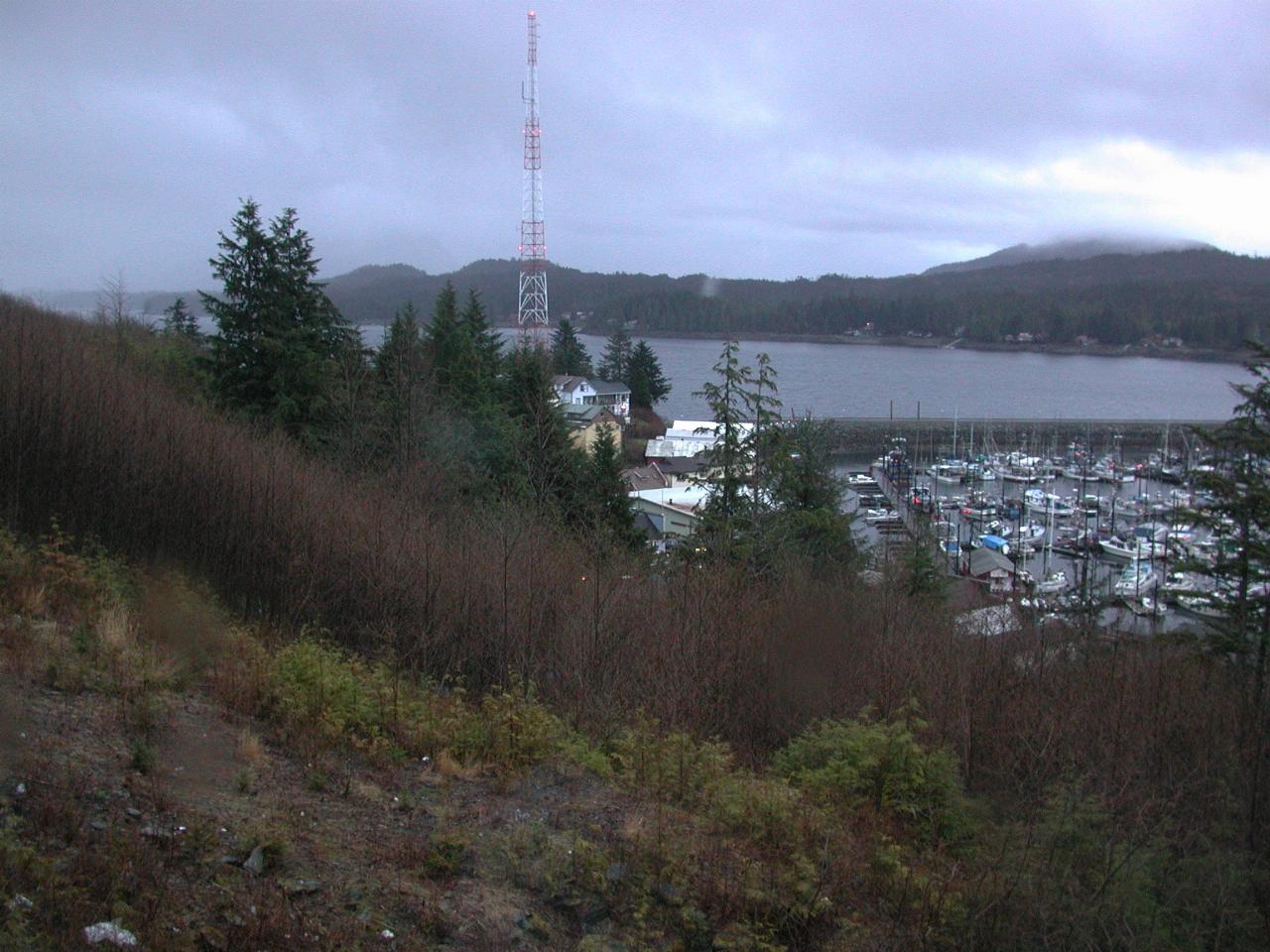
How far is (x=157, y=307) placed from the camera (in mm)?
37594

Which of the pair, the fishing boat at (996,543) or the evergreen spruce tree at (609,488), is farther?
the fishing boat at (996,543)

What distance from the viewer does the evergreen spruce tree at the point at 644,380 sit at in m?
45.9

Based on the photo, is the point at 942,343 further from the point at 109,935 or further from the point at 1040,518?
the point at 109,935

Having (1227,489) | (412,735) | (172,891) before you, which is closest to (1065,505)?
(1227,489)

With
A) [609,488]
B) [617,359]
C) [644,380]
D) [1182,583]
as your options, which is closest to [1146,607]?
[1182,583]

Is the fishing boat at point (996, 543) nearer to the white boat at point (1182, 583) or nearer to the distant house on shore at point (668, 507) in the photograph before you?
the white boat at point (1182, 583)

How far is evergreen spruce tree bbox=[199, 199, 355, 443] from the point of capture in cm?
1708

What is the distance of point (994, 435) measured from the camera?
4662 centimetres

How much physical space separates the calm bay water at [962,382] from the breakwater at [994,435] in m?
0.73

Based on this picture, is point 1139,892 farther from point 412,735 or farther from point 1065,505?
point 1065,505

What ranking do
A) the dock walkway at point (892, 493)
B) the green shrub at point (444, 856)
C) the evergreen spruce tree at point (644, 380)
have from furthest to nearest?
the evergreen spruce tree at point (644, 380) → the dock walkway at point (892, 493) → the green shrub at point (444, 856)

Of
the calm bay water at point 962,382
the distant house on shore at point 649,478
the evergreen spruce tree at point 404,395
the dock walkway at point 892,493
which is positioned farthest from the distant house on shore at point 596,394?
the evergreen spruce tree at point 404,395

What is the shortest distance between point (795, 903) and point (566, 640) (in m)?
4.21

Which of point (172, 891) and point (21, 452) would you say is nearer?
point (172, 891)
